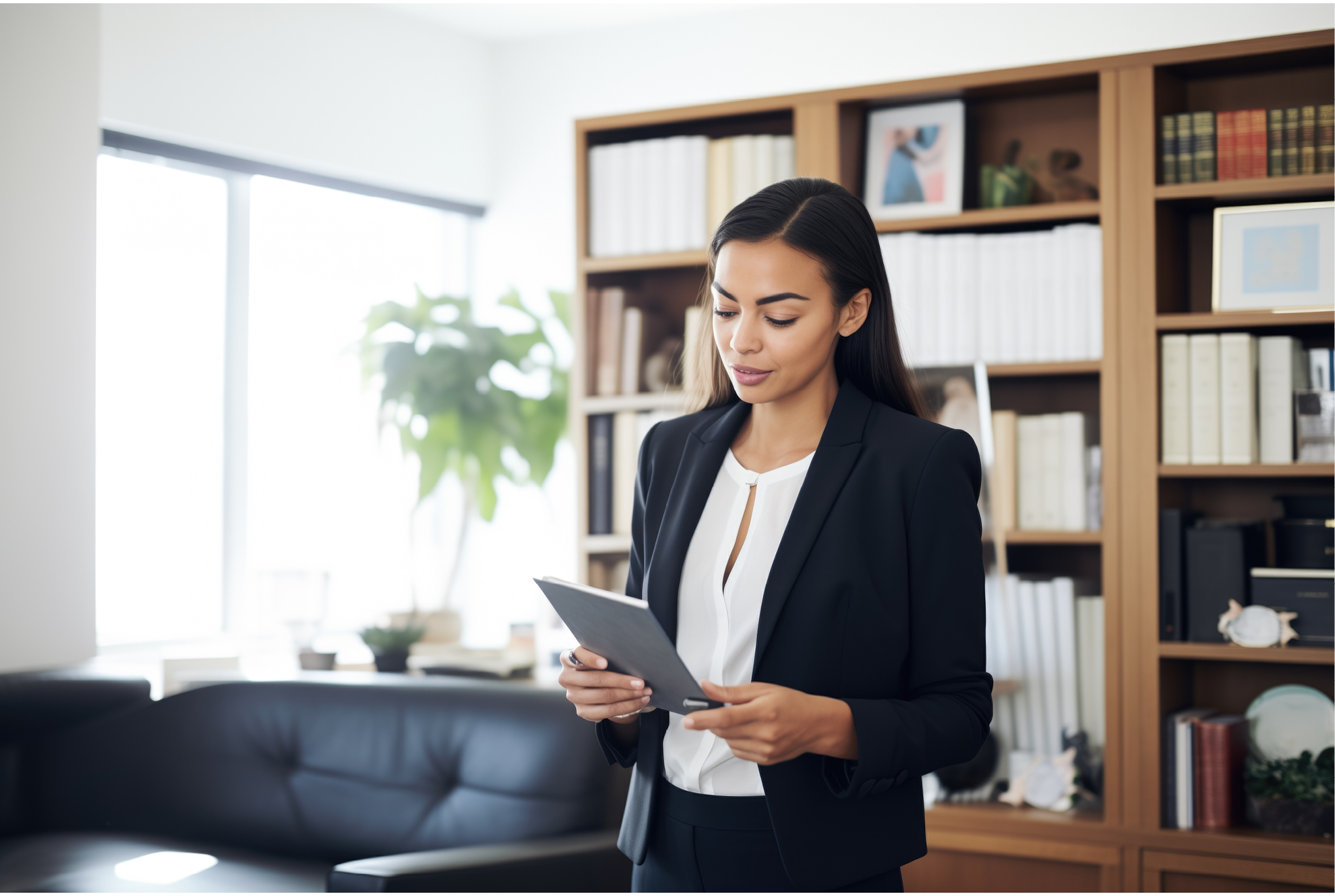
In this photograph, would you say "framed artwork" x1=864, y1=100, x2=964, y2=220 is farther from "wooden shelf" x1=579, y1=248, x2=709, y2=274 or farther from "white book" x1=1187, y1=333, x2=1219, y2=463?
"white book" x1=1187, y1=333, x2=1219, y2=463

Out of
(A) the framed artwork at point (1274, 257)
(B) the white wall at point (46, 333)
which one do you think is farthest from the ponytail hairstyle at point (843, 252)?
(B) the white wall at point (46, 333)

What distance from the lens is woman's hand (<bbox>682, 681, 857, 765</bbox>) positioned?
1059mm

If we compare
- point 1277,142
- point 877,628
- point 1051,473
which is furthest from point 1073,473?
point 877,628

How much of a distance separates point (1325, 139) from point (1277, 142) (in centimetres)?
10

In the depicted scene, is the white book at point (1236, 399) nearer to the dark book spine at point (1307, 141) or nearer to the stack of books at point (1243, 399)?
the stack of books at point (1243, 399)

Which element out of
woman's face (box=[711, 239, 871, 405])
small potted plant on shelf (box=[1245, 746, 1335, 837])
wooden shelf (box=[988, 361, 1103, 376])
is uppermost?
wooden shelf (box=[988, 361, 1103, 376])

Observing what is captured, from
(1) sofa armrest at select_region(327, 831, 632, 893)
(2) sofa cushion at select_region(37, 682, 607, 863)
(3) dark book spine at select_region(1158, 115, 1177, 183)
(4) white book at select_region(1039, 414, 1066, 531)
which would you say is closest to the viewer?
(1) sofa armrest at select_region(327, 831, 632, 893)

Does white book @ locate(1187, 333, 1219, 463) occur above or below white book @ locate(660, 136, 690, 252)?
below

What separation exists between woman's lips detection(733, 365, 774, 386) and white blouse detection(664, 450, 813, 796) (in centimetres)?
11

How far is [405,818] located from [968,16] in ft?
10.3

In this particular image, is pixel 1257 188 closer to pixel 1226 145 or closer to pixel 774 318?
pixel 1226 145

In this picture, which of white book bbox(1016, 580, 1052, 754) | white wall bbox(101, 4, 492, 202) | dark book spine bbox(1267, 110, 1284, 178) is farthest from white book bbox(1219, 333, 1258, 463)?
white wall bbox(101, 4, 492, 202)

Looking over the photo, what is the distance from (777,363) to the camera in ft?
4.12

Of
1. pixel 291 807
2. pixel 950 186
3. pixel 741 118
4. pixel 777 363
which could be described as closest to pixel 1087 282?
pixel 950 186
